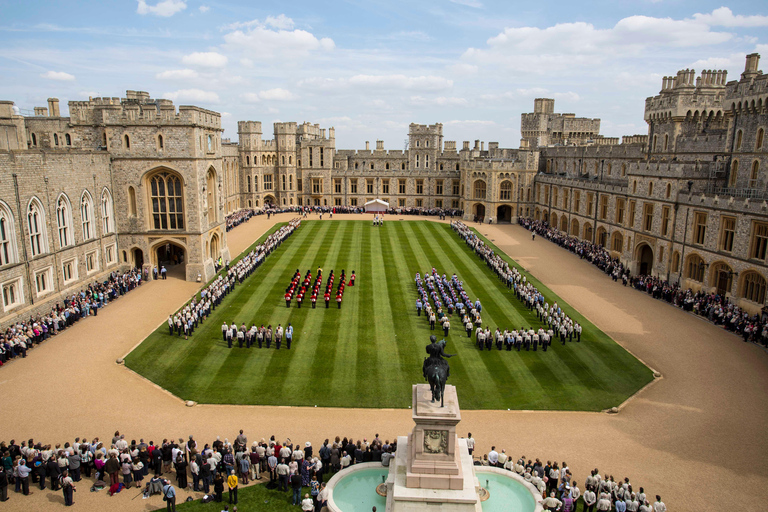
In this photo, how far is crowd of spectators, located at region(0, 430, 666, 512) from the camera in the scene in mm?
12961

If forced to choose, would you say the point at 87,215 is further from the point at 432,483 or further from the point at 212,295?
the point at 432,483

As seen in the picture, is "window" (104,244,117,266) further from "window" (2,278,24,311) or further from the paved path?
the paved path

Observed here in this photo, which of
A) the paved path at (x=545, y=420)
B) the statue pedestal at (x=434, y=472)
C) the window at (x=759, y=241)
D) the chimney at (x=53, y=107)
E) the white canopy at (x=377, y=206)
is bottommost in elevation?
the paved path at (x=545, y=420)

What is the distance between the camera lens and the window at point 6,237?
22297 millimetres

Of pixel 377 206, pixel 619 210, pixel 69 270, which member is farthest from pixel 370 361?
pixel 377 206

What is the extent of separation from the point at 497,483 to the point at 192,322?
51.1ft

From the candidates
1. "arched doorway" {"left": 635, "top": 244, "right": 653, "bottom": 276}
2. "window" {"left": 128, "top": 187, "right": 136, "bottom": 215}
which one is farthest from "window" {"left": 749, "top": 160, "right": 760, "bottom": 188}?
"window" {"left": 128, "top": 187, "right": 136, "bottom": 215}

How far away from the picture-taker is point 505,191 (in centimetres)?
5972

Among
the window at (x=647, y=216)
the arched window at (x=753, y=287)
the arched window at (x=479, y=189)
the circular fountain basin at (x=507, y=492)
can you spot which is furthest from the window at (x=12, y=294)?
the arched window at (x=479, y=189)

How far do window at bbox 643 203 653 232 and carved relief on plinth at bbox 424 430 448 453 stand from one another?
1104 inches

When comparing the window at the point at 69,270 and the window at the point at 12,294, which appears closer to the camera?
the window at the point at 12,294

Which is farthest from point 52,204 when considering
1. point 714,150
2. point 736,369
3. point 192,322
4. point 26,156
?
point 714,150

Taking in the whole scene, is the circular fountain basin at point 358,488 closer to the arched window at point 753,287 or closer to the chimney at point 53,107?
the arched window at point 753,287

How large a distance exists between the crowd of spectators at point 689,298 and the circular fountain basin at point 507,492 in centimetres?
1582
